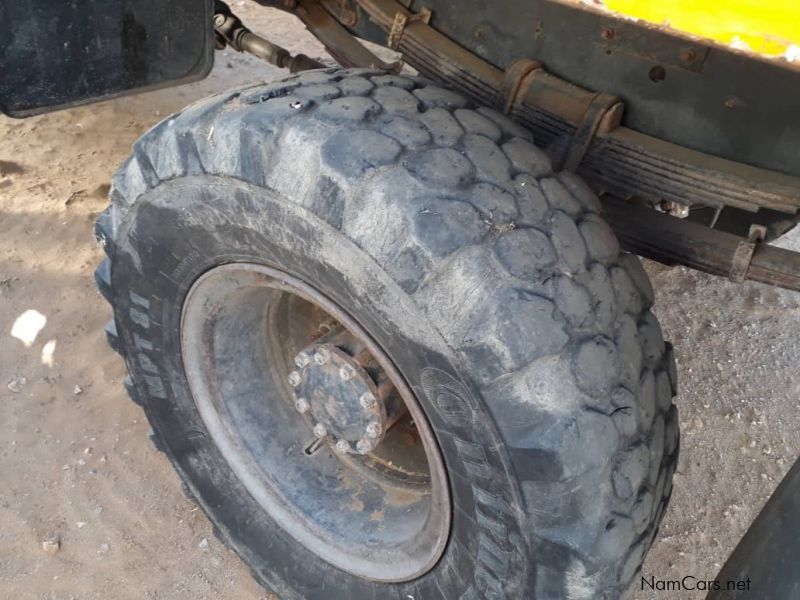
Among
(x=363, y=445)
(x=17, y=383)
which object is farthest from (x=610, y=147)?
(x=17, y=383)

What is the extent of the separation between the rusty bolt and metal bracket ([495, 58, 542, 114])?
2.07 ft

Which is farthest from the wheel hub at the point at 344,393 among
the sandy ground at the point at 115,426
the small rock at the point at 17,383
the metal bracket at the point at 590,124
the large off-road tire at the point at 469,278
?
the small rock at the point at 17,383

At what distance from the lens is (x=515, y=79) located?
5.66 ft

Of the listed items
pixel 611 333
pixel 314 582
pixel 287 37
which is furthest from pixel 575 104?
pixel 287 37

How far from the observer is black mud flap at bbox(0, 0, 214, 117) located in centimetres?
189

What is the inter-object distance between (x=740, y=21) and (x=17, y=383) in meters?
2.42

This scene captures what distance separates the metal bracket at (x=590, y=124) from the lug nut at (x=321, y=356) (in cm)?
62

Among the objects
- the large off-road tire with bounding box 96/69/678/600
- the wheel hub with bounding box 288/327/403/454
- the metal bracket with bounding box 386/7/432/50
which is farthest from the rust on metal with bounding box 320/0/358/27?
the wheel hub with bounding box 288/327/403/454

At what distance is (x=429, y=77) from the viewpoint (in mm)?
1930

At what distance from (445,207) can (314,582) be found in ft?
3.48

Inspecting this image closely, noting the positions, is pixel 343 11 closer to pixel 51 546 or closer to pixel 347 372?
pixel 347 372

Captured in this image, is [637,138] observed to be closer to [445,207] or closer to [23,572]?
[445,207]

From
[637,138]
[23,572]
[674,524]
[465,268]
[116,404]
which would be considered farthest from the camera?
[116,404]

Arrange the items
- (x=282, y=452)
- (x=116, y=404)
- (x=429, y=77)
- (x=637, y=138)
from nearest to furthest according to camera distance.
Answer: (x=637, y=138)
(x=429, y=77)
(x=282, y=452)
(x=116, y=404)
